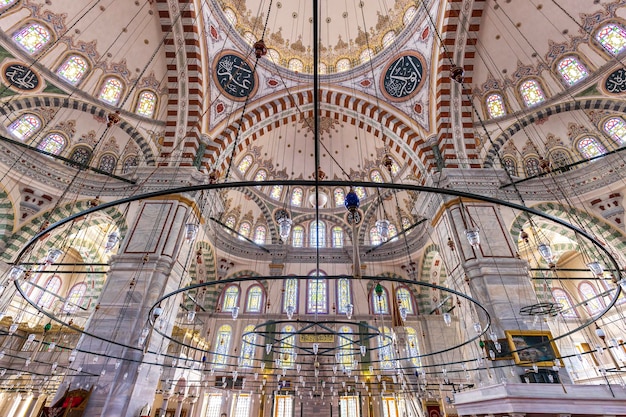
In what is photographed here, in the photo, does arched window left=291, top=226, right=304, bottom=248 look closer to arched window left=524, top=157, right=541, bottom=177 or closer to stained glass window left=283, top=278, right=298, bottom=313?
stained glass window left=283, top=278, right=298, bottom=313

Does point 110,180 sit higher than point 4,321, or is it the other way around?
point 110,180

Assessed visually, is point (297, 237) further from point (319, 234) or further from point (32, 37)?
point (32, 37)

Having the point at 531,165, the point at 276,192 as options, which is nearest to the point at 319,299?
the point at 276,192

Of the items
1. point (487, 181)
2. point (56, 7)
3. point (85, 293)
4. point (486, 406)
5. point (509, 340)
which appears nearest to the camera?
point (486, 406)

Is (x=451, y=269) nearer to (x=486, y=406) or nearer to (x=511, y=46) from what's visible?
(x=486, y=406)

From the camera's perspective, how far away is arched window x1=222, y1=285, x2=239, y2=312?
1467 cm

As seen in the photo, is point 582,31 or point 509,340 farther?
point 582,31

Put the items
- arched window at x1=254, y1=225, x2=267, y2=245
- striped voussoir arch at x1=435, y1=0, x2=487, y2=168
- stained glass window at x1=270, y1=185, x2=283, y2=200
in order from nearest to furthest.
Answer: striped voussoir arch at x1=435, y1=0, x2=487, y2=168 → arched window at x1=254, y1=225, x2=267, y2=245 → stained glass window at x1=270, y1=185, x2=283, y2=200

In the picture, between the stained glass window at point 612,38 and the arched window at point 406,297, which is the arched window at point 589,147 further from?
the arched window at point 406,297

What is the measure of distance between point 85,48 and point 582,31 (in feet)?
50.7

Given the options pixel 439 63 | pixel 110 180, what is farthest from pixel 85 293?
pixel 439 63

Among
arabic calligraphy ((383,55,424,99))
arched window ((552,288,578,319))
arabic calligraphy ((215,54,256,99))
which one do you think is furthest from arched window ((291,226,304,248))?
arched window ((552,288,578,319))

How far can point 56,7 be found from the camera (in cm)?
889

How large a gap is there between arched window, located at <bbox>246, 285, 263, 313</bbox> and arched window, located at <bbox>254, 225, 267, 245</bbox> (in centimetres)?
230
